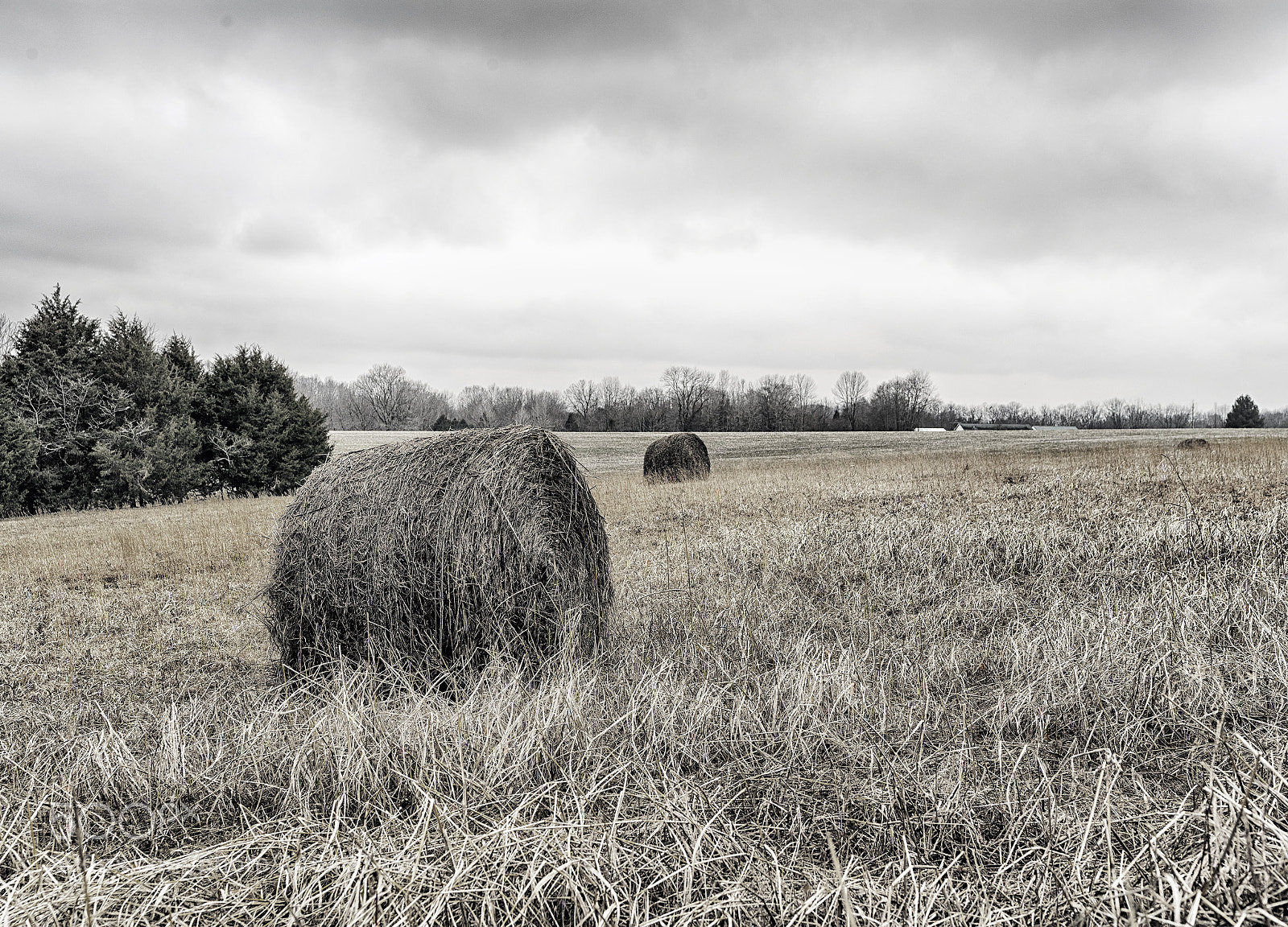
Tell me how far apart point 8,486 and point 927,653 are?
2803 cm

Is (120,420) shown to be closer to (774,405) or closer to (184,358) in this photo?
(184,358)

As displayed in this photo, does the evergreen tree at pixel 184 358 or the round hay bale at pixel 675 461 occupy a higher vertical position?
the evergreen tree at pixel 184 358

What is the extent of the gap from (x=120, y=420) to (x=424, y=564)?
26734 mm

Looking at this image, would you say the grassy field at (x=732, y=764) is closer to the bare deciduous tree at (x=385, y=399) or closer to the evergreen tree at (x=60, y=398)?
the evergreen tree at (x=60, y=398)

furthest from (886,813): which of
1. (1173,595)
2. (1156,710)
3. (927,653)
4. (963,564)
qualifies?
(963,564)

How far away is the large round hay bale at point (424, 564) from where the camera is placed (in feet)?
16.7

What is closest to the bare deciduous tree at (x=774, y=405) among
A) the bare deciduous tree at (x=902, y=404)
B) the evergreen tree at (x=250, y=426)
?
the bare deciduous tree at (x=902, y=404)

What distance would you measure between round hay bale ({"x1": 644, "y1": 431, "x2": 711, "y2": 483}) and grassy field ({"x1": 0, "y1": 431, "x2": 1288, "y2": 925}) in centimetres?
1430

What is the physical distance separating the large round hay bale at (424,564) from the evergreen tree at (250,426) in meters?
25.1

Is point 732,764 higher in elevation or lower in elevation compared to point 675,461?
lower

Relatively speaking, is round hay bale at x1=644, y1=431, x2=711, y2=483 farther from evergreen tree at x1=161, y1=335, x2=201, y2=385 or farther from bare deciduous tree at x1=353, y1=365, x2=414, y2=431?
bare deciduous tree at x1=353, y1=365, x2=414, y2=431

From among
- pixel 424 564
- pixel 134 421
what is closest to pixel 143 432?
pixel 134 421

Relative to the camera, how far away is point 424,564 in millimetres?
5098

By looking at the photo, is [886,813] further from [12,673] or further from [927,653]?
[12,673]
